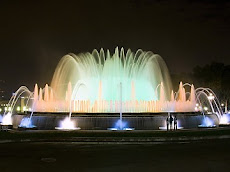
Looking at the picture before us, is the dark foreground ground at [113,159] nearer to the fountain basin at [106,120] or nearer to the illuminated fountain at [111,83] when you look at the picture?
the fountain basin at [106,120]

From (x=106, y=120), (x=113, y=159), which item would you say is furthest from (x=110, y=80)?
(x=113, y=159)

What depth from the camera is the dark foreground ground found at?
11438 mm

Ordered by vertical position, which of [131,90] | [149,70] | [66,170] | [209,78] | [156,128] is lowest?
[66,170]

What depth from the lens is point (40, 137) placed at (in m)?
20.5

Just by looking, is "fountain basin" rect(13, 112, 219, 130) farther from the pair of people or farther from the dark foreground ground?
the dark foreground ground

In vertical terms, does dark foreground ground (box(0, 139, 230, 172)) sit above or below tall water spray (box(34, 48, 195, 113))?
below

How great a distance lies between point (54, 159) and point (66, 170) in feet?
7.91

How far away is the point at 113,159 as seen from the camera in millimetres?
13227

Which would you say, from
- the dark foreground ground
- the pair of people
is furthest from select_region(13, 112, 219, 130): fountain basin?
the dark foreground ground

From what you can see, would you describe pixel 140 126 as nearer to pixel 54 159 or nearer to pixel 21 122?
pixel 21 122

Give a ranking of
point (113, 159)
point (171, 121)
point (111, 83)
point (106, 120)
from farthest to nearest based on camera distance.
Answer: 1. point (111, 83)
2. point (106, 120)
3. point (171, 121)
4. point (113, 159)

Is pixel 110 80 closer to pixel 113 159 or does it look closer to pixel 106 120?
pixel 106 120

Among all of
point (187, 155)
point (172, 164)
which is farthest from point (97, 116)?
point (172, 164)

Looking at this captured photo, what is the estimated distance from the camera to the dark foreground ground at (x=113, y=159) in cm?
1144
